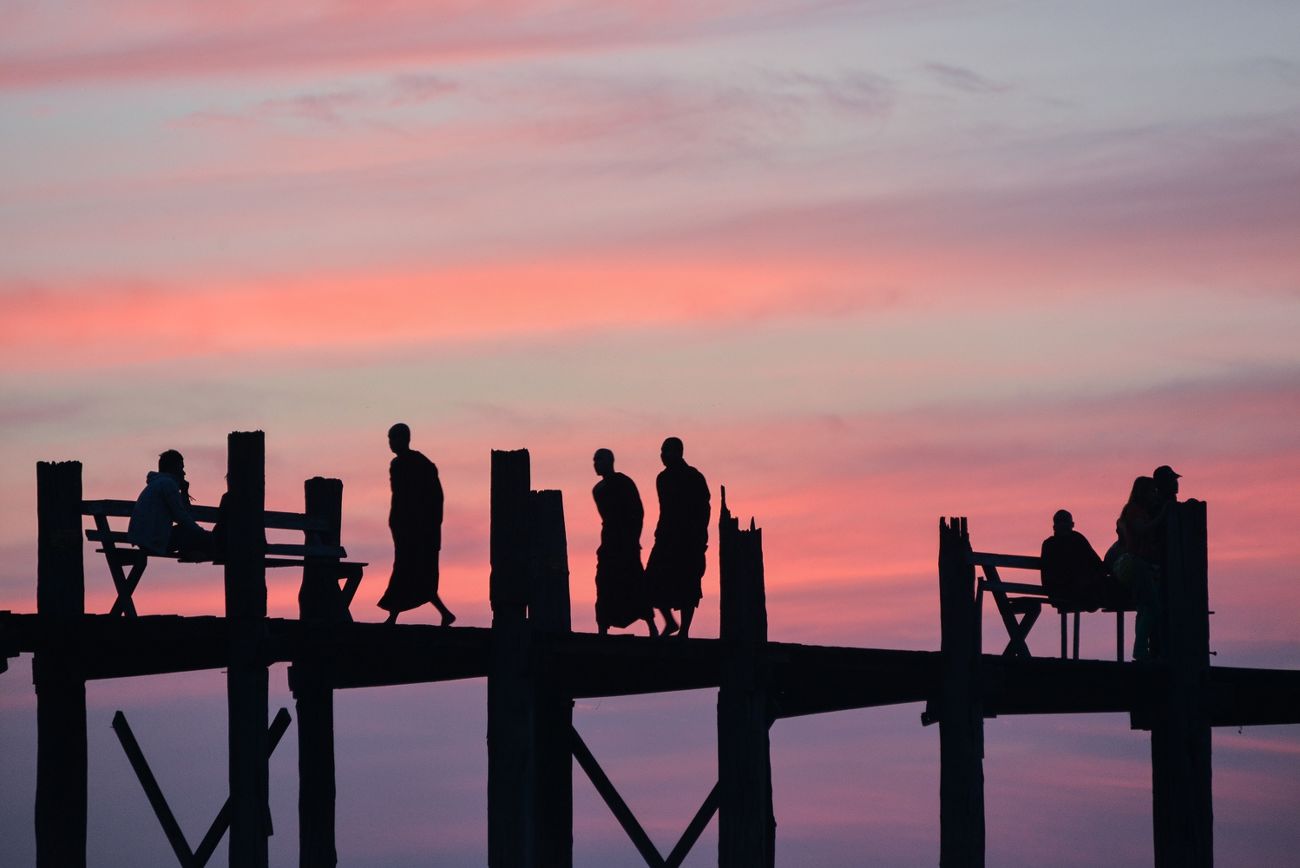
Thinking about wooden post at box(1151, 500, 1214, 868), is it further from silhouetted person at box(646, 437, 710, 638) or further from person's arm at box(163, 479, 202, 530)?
person's arm at box(163, 479, 202, 530)

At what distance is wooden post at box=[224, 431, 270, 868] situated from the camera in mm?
17188

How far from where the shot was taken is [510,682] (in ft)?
55.7

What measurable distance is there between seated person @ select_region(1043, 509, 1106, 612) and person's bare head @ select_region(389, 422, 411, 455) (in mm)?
5249

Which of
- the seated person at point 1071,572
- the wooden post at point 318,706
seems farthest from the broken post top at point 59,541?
the seated person at point 1071,572

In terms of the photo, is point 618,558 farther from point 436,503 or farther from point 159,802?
point 159,802

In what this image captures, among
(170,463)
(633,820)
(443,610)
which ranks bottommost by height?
(633,820)

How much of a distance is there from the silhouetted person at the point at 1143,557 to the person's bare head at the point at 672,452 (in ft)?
12.8

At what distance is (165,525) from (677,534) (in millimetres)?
3810

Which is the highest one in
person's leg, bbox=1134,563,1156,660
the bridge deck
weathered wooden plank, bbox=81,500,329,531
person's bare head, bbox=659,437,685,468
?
person's bare head, bbox=659,437,685,468

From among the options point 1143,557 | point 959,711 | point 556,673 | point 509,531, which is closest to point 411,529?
point 509,531

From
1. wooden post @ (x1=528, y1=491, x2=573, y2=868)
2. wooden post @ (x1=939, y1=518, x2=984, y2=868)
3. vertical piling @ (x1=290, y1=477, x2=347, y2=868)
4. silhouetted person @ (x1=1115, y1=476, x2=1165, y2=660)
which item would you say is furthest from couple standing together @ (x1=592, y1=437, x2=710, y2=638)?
silhouetted person @ (x1=1115, y1=476, x2=1165, y2=660)

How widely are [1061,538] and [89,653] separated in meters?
7.73

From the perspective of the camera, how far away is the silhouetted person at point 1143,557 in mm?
18984

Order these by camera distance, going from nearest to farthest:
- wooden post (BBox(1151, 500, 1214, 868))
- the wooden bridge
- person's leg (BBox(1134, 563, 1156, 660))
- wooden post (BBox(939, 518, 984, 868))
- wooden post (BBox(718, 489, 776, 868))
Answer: wooden post (BBox(718, 489, 776, 868)) → the wooden bridge → wooden post (BBox(939, 518, 984, 868)) → wooden post (BBox(1151, 500, 1214, 868)) → person's leg (BBox(1134, 563, 1156, 660))
